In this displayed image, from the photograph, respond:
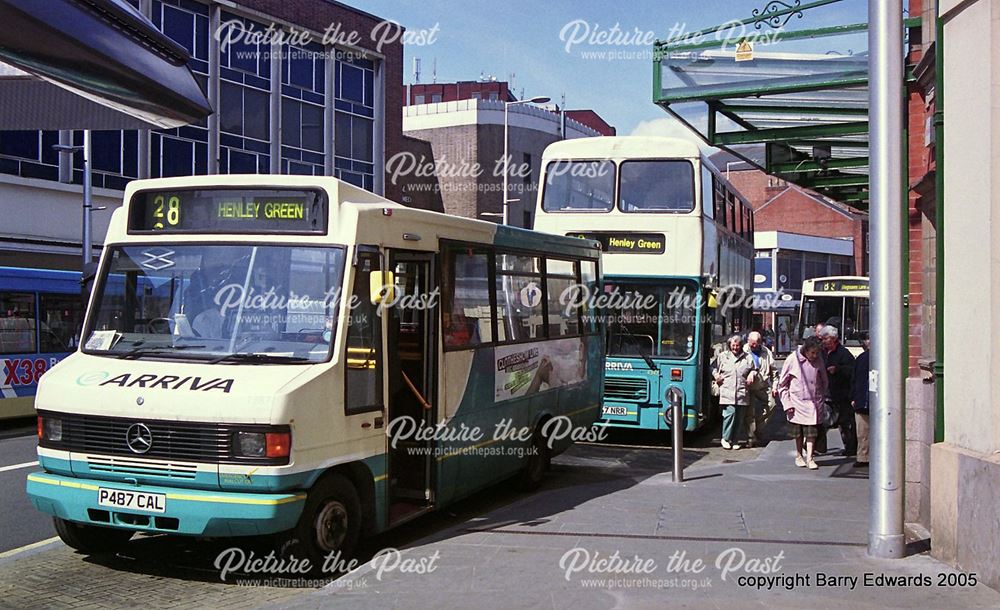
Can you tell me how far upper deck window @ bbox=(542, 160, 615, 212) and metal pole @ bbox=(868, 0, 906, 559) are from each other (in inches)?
318

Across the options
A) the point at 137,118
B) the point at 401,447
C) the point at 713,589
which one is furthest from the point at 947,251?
the point at 137,118

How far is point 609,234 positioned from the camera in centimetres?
1534

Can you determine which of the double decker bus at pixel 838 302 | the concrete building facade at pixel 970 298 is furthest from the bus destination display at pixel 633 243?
the double decker bus at pixel 838 302

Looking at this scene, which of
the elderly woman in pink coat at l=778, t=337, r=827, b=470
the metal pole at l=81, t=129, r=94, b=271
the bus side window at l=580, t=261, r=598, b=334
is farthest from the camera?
the metal pole at l=81, t=129, r=94, b=271

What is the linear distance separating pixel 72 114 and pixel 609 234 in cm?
1002

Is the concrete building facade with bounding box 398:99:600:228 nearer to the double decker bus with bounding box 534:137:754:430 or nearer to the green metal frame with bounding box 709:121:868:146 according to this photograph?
the double decker bus with bounding box 534:137:754:430

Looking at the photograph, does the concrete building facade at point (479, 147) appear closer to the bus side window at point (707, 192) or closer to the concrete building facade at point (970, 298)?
the bus side window at point (707, 192)

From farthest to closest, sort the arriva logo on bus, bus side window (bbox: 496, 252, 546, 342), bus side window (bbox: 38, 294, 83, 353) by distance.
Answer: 1. bus side window (bbox: 38, 294, 83, 353)
2. bus side window (bbox: 496, 252, 546, 342)
3. the arriva logo on bus

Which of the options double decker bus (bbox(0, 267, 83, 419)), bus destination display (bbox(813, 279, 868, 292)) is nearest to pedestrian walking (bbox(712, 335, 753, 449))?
double decker bus (bbox(0, 267, 83, 419))

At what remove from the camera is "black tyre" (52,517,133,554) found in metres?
7.46

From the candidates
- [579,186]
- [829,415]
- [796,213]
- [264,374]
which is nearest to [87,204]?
[579,186]

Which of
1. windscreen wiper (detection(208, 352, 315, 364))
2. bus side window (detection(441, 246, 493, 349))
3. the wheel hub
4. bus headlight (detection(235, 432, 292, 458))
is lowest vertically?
the wheel hub

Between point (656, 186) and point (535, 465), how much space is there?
572 centimetres

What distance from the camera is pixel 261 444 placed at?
673cm
